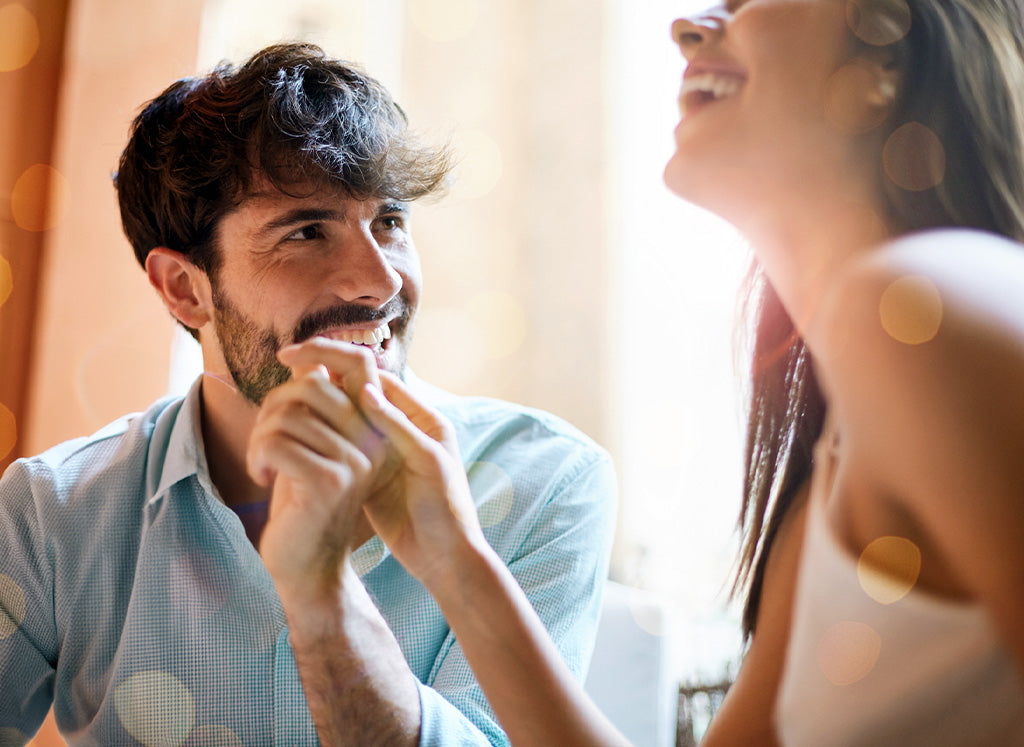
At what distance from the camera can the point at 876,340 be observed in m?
0.28

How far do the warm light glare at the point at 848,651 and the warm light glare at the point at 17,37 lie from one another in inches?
60.8

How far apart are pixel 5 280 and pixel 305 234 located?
80 centimetres

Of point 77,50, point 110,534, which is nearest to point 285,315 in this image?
point 110,534

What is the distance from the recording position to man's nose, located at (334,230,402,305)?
83 cm

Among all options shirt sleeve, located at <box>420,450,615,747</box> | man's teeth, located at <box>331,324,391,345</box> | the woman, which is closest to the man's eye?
man's teeth, located at <box>331,324,391,345</box>

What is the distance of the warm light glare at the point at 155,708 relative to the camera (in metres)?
0.73

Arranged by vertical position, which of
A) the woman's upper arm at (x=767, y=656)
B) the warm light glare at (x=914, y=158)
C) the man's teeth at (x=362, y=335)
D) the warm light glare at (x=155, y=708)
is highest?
the warm light glare at (x=914, y=158)

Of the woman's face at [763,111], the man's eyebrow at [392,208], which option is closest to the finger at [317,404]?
the woman's face at [763,111]

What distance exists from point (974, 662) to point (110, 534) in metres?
0.80

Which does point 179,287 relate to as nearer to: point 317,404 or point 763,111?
point 317,404

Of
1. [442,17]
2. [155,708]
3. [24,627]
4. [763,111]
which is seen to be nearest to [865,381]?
[763,111]

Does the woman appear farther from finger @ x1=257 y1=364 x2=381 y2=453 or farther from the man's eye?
the man's eye

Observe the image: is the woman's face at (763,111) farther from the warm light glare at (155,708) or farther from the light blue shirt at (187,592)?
the warm light glare at (155,708)

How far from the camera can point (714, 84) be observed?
37 centimetres
